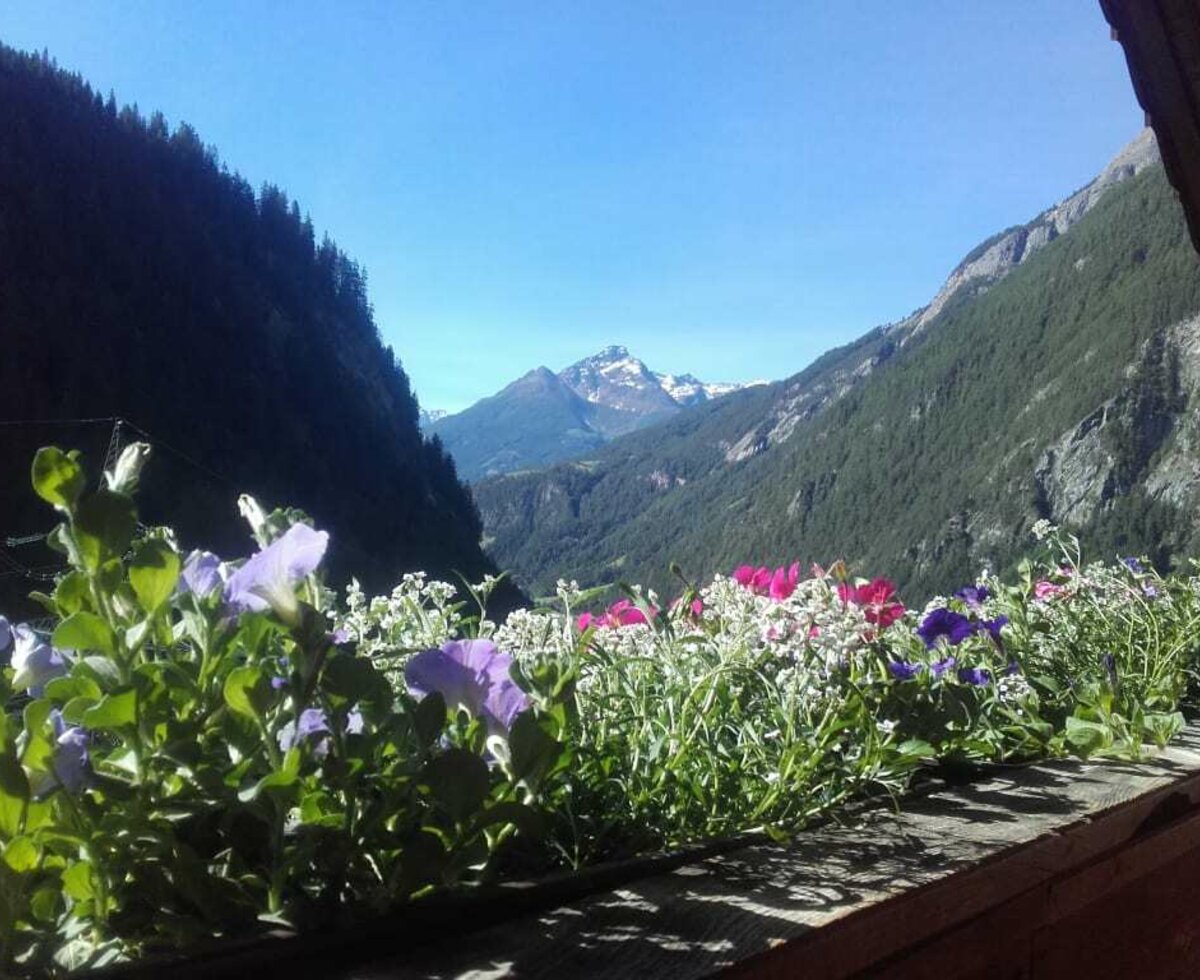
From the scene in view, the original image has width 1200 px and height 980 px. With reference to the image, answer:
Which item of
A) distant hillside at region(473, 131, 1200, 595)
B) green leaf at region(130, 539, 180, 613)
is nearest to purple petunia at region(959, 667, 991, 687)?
green leaf at region(130, 539, 180, 613)

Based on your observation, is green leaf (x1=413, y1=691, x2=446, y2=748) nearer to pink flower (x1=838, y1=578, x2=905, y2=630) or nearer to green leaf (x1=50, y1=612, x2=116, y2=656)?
green leaf (x1=50, y1=612, x2=116, y2=656)

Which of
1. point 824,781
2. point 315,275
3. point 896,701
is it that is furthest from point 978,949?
point 315,275

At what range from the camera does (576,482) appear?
107 meters

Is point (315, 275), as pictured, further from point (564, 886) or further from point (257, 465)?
point (564, 886)

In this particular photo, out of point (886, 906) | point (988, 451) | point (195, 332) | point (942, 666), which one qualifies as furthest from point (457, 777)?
point (988, 451)

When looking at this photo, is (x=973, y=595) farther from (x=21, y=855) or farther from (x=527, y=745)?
(x=21, y=855)

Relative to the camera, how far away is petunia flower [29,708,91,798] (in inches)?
16.3

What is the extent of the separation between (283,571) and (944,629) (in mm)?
896

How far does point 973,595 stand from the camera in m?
1.46

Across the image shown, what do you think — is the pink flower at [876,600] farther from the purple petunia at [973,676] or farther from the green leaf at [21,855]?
the green leaf at [21,855]

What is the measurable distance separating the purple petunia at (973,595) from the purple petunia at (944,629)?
28 cm

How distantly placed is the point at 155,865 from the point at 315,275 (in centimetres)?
A: 6003

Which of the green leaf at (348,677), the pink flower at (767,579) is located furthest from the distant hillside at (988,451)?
the green leaf at (348,677)

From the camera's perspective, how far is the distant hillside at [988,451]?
5453 cm
